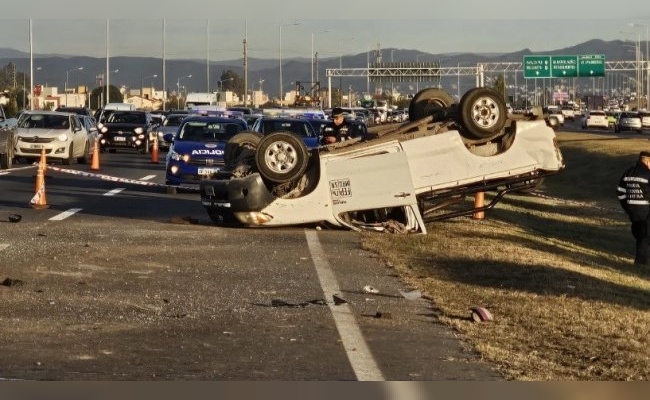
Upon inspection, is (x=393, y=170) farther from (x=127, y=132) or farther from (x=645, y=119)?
(x=645, y=119)

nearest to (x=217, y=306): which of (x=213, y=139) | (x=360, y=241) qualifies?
(x=360, y=241)

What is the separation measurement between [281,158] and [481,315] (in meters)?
7.72

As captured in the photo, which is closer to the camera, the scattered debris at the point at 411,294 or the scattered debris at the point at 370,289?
the scattered debris at the point at 411,294

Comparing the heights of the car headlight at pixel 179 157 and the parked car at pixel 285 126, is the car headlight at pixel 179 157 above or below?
below

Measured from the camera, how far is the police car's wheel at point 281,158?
1928 centimetres

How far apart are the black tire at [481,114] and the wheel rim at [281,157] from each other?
2.36 meters

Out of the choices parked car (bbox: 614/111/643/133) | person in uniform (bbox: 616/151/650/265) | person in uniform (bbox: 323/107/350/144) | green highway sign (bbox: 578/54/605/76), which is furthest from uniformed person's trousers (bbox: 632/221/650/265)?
parked car (bbox: 614/111/643/133)

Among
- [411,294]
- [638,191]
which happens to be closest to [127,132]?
[638,191]

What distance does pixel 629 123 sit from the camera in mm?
99875

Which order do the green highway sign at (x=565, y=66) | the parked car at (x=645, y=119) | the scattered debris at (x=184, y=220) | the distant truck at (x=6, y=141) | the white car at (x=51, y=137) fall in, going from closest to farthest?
1. the scattered debris at (x=184, y=220)
2. the distant truck at (x=6, y=141)
3. the white car at (x=51, y=137)
4. the green highway sign at (x=565, y=66)
5. the parked car at (x=645, y=119)

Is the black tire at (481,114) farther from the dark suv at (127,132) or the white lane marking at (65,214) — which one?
the dark suv at (127,132)

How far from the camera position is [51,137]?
131 ft

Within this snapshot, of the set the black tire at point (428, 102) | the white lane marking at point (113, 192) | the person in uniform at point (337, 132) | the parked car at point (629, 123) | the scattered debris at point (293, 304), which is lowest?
the scattered debris at point (293, 304)

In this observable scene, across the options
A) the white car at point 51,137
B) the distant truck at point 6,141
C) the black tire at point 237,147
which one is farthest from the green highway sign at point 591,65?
the black tire at point 237,147
